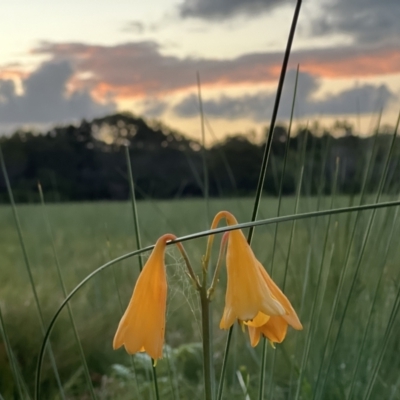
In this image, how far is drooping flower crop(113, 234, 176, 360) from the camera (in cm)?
30

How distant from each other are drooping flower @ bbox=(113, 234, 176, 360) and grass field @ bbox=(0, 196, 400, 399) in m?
0.19

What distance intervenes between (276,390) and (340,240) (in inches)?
8.9

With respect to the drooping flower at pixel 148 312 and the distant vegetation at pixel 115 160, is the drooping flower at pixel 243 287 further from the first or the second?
the distant vegetation at pixel 115 160

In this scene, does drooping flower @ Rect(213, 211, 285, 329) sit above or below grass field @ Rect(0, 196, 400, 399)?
above

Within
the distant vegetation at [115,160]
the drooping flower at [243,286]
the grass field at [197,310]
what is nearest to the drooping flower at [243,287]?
the drooping flower at [243,286]

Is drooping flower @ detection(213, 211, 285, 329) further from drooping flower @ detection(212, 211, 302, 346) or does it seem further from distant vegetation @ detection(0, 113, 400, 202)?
distant vegetation @ detection(0, 113, 400, 202)

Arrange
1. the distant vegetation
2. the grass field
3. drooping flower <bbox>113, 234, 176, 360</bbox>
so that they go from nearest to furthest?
drooping flower <bbox>113, 234, 176, 360</bbox>
the grass field
the distant vegetation

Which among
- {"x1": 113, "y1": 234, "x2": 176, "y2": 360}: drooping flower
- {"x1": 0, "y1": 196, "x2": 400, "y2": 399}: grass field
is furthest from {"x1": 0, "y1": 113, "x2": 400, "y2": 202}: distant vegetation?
{"x1": 113, "y1": 234, "x2": 176, "y2": 360}: drooping flower

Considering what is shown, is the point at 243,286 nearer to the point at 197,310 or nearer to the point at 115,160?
the point at 197,310

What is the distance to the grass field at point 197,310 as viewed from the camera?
0.68 meters

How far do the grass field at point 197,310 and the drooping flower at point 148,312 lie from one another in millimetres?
190

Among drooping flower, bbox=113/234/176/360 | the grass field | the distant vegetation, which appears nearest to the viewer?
drooping flower, bbox=113/234/176/360

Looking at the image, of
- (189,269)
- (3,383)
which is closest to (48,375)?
(3,383)

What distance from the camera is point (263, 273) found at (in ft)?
1.06
